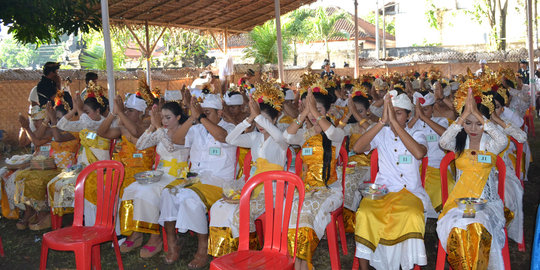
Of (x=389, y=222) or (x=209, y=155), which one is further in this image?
(x=209, y=155)

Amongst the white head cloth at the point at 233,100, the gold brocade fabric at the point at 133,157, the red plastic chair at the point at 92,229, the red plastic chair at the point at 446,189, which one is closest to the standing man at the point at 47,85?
the gold brocade fabric at the point at 133,157

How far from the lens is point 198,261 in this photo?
416 centimetres

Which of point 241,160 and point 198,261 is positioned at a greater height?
point 241,160

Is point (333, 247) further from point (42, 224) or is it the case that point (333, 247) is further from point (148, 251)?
point (42, 224)

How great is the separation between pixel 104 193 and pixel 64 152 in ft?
7.35

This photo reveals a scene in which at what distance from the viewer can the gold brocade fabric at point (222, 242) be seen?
12.9ft

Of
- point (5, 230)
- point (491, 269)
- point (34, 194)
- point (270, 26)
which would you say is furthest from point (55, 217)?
point (270, 26)

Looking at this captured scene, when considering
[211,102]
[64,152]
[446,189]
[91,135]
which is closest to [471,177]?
[446,189]

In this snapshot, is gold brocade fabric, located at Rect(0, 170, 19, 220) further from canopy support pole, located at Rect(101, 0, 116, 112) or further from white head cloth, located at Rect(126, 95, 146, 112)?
white head cloth, located at Rect(126, 95, 146, 112)

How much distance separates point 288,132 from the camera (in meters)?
4.11

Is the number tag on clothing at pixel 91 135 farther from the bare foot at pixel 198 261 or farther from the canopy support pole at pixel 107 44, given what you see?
the bare foot at pixel 198 261

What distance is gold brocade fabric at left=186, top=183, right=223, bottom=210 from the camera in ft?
14.0

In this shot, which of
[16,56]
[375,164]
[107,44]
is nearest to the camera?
[375,164]

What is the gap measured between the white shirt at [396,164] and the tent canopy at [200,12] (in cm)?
885
